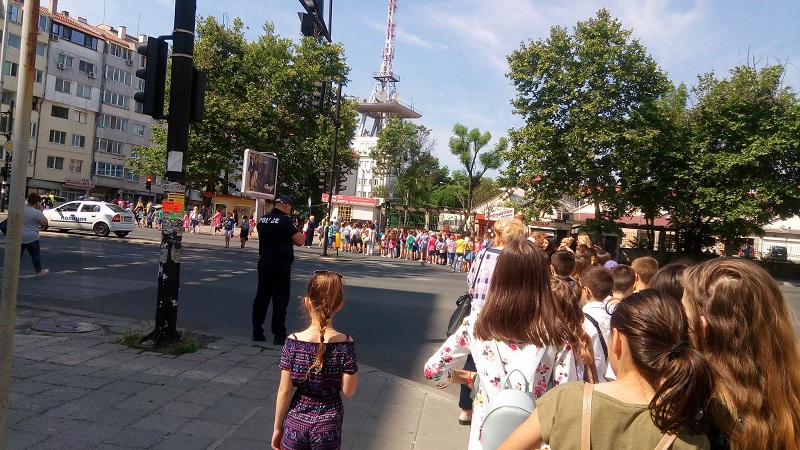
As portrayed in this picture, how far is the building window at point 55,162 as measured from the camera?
56.6 m

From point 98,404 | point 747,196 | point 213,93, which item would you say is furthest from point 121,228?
point 747,196

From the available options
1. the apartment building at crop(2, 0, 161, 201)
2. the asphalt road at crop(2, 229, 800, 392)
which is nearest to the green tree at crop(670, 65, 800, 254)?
the asphalt road at crop(2, 229, 800, 392)

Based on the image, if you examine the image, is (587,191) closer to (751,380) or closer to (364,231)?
(364,231)

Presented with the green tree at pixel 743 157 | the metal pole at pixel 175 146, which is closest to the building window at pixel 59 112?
the green tree at pixel 743 157

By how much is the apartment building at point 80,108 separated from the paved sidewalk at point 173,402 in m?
53.8

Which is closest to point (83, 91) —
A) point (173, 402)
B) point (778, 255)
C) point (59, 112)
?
point (59, 112)

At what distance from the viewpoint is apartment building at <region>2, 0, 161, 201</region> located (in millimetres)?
54938

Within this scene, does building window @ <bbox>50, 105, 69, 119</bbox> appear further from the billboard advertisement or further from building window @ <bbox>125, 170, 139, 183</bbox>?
the billboard advertisement

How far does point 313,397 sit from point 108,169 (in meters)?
67.1

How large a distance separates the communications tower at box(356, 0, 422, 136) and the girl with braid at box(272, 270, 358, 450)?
79640 millimetres

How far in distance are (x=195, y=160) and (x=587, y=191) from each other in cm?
2322

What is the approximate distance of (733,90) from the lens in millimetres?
32938

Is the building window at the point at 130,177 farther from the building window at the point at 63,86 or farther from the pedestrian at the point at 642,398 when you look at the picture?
the pedestrian at the point at 642,398

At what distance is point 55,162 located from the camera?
188 feet
